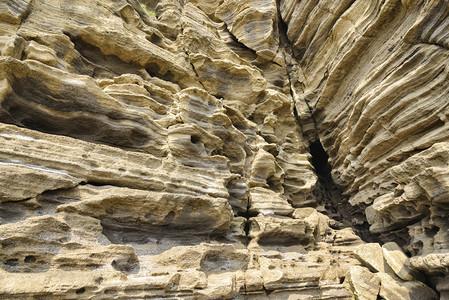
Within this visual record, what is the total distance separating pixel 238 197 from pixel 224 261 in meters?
3.61

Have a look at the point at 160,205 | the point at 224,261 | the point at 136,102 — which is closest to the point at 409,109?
the point at 224,261

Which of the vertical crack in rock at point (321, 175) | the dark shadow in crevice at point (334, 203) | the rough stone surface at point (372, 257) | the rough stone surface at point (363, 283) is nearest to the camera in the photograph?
the rough stone surface at point (363, 283)

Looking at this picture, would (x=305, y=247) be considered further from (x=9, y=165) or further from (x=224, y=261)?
(x=9, y=165)

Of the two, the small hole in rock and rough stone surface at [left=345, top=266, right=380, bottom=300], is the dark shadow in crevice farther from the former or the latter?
the small hole in rock

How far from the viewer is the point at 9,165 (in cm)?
653

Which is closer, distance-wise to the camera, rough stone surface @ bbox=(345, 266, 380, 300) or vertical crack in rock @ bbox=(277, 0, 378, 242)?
rough stone surface @ bbox=(345, 266, 380, 300)

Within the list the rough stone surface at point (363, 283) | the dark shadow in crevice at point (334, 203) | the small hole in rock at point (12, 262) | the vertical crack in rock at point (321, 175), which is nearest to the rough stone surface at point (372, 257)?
the rough stone surface at point (363, 283)

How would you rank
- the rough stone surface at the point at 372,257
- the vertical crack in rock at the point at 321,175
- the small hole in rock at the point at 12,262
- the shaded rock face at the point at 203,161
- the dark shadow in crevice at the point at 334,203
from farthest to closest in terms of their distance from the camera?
the vertical crack in rock at the point at 321,175 < the dark shadow in crevice at the point at 334,203 < the rough stone surface at the point at 372,257 < the shaded rock face at the point at 203,161 < the small hole in rock at the point at 12,262

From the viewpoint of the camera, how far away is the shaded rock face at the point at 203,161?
684 centimetres

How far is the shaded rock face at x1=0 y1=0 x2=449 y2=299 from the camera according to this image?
684 centimetres

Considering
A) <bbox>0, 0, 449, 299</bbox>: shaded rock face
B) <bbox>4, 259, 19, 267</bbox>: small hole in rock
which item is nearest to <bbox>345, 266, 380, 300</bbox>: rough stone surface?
<bbox>0, 0, 449, 299</bbox>: shaded rock face

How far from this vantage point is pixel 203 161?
36.2 feet

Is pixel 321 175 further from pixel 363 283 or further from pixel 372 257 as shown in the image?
pixel 363 283

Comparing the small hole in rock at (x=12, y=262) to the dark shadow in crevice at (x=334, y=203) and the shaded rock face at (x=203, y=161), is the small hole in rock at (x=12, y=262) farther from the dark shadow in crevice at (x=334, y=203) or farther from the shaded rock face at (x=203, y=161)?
the dark shadow in crevice at (x=334, y=203)
